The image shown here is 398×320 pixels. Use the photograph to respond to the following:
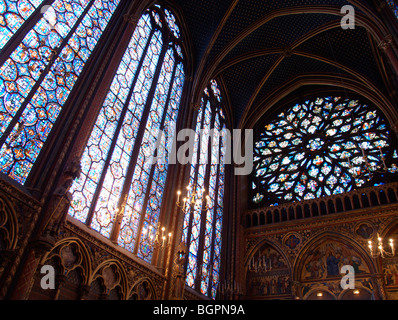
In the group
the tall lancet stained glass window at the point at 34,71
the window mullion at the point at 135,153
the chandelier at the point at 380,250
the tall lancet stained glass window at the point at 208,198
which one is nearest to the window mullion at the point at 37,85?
the tall lancet stained glass window at the point at 34,71

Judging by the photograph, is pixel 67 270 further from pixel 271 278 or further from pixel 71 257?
pixel 271 278

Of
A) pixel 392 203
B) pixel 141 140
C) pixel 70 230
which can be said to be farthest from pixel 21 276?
pixel 392 203

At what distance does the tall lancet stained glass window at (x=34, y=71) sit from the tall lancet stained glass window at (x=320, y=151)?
10.9 m

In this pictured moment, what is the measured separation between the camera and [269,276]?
1473 centimetres

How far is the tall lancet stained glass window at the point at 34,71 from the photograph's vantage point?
7371 mm

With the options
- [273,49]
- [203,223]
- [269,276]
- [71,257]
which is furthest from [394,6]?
[71,257]

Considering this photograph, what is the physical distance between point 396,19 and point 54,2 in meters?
11.0

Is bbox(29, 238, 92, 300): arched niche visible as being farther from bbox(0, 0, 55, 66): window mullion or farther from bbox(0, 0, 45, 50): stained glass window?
bbox(0, 0, 45, 50): stained glass window

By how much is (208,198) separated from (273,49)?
8.20 m

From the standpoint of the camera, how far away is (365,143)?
1597cm

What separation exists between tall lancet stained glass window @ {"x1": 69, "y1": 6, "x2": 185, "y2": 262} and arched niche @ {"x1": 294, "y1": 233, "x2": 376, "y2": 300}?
671 cm

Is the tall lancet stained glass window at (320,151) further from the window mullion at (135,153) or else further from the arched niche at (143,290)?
the arched niche at (143,290)

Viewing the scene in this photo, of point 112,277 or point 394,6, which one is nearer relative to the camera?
point 112,277

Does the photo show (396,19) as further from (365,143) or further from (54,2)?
(54,2)
